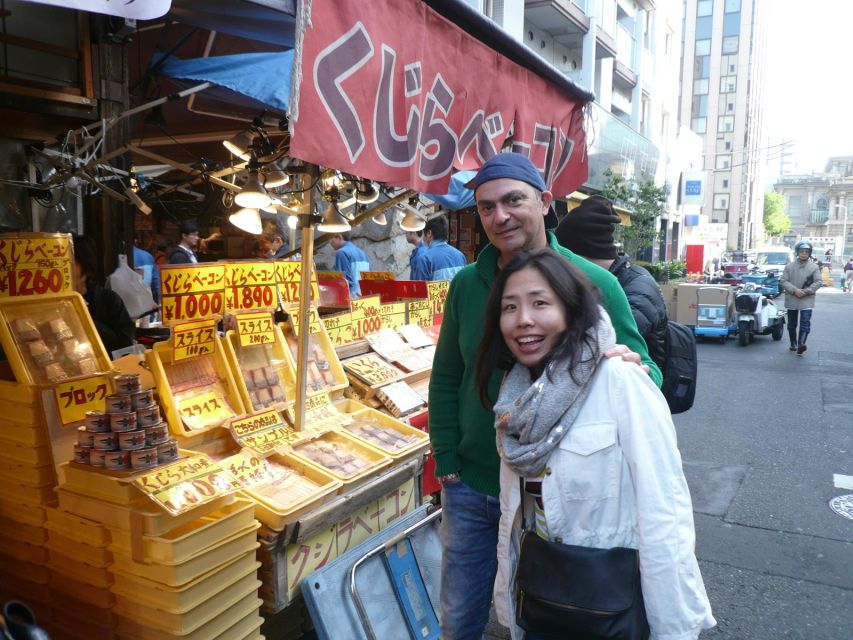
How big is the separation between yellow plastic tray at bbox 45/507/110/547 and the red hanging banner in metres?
1.79

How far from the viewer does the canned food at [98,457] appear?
256cm

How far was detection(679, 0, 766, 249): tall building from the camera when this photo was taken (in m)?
62.1

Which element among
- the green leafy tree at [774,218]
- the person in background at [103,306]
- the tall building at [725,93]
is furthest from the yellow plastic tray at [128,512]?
the green leafy tree at [774,218]

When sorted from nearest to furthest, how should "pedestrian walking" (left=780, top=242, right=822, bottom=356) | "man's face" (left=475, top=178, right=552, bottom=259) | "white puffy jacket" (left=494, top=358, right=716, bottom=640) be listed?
"white puffy jacket" (left=494, top=358, right=716, bottom=640), "man's face" (left=475, top=178, right=552, bottom=259), "pedestrian walking" (left=780, top=242, right=822, bottom=356)

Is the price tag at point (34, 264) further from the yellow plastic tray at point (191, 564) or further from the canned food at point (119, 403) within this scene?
the yellow plastic tray at point (191, 564)

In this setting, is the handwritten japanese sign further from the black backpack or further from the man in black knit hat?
the black backpack

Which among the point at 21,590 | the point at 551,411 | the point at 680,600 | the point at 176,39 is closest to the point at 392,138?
the point at 551,411

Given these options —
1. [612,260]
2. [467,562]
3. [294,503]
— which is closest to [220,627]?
[294,503]

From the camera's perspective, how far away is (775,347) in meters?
14.5

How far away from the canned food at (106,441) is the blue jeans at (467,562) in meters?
1.39

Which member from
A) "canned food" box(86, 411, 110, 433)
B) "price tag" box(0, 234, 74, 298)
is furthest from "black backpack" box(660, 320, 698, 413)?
"price tag" box(0, 234, 74, 298)

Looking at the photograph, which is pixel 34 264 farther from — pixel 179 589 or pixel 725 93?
pixel 725 93

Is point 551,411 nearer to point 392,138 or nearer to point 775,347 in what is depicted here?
point 392,138

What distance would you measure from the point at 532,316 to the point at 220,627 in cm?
192
